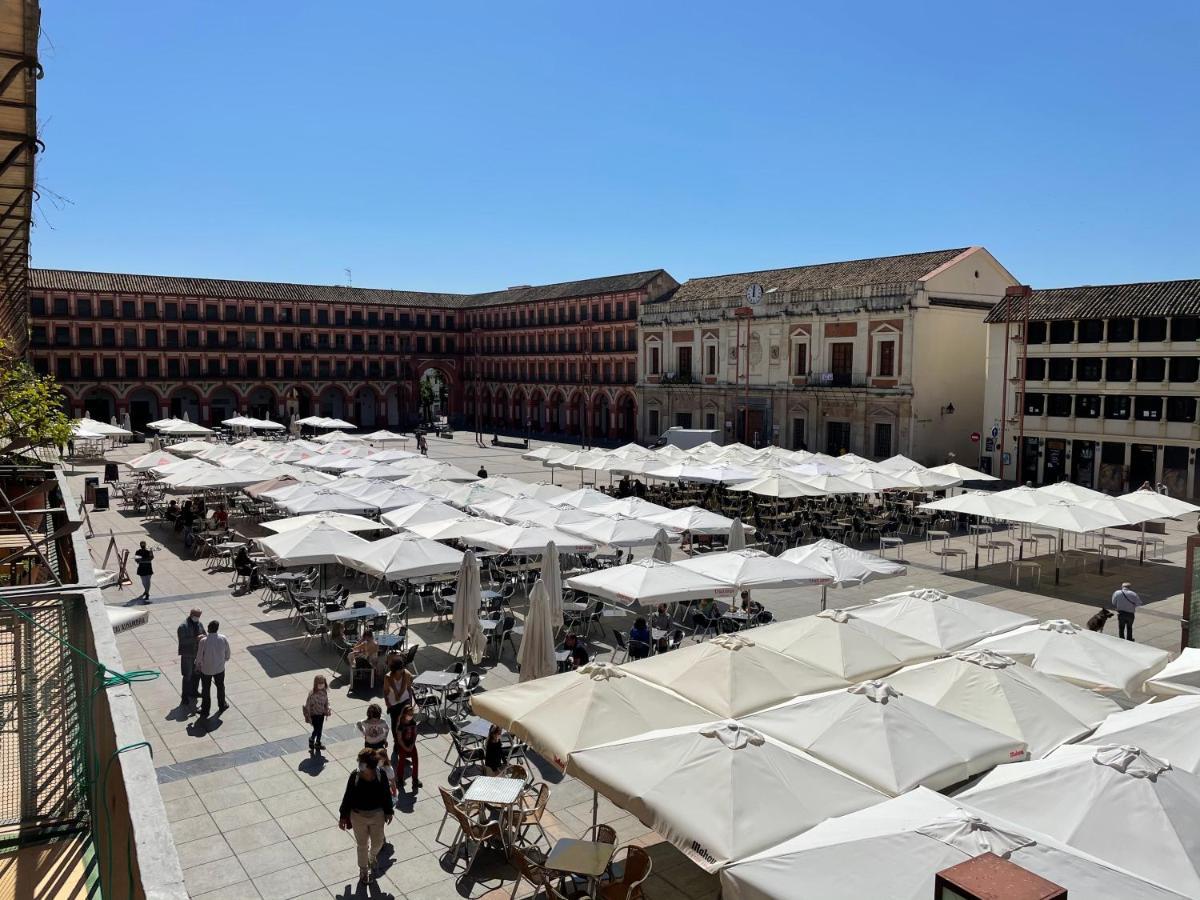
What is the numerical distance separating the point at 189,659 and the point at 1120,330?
3497cm

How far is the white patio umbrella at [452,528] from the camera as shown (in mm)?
17375

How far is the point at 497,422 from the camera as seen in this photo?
74.8 metres

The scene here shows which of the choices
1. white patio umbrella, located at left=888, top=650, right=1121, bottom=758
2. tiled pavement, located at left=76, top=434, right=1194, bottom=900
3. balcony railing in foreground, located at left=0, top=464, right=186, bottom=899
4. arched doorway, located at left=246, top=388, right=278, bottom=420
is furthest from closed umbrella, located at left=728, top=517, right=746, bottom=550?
arched doorway, located at left=246, top=388, right=278, bottom=420

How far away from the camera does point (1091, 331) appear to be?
35.6 meters

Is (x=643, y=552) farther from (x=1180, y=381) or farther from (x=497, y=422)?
(x=497, y=422)

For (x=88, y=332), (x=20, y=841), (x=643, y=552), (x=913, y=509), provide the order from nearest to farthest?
(x=20, y=841), (x=643, y=552), (x=913, y=509), (x=88, y=332)

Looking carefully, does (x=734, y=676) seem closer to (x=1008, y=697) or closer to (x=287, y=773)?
(x=1008, y=697)

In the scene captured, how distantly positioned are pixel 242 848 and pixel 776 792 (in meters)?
5.20

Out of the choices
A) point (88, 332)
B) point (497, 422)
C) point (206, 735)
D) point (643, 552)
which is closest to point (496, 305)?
point (497, 422)

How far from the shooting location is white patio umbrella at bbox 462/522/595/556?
1616 centimetres

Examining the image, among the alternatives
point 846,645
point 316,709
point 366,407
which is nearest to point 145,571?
point 316,709

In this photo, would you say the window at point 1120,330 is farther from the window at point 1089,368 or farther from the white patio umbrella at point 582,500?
the white patio umbrella at point 582,500

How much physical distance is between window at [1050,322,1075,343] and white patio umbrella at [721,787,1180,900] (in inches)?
1393

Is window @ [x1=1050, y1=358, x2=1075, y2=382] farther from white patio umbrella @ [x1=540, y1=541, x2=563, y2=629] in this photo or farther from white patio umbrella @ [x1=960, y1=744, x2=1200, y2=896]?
white patio umbrella @ [x1=960, y1=744, x2=1200, y2=896]
